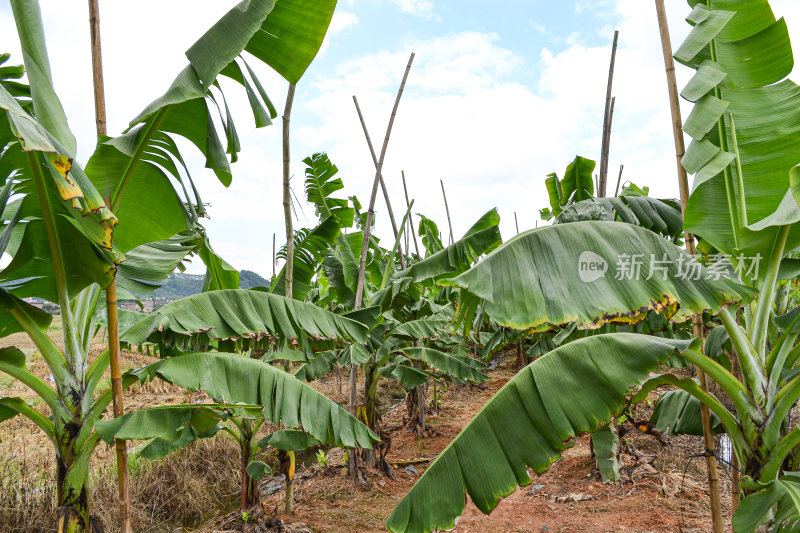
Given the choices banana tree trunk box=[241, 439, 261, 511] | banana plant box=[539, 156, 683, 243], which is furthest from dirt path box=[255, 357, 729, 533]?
banana plant box=[539, 156, 683, 243]

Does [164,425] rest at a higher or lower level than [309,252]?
lower

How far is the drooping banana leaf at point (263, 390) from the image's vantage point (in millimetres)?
3045

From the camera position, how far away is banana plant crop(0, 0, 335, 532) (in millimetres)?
2543

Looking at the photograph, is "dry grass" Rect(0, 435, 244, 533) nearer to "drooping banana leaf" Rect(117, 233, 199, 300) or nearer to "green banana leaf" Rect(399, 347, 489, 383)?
"drooping banana leaf" Rect(117, 233, 199, 300)

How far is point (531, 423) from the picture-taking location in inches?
91.1

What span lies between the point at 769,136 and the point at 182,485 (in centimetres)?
672

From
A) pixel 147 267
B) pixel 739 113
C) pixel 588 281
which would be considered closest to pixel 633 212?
pixel 739 113

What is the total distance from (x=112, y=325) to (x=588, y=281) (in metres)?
2.43

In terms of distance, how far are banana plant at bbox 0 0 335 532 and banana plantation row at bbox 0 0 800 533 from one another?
0.01 meters

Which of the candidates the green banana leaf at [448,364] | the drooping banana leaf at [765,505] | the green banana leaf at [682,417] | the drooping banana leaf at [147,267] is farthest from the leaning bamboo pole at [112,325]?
the green banana leaf at [448,364]

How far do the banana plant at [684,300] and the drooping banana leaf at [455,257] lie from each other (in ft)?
6.64

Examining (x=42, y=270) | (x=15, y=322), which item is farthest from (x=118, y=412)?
(x=15, y=322)

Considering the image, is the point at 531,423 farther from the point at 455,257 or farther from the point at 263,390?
the point at 455,257

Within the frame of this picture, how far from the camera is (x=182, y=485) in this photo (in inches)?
231
